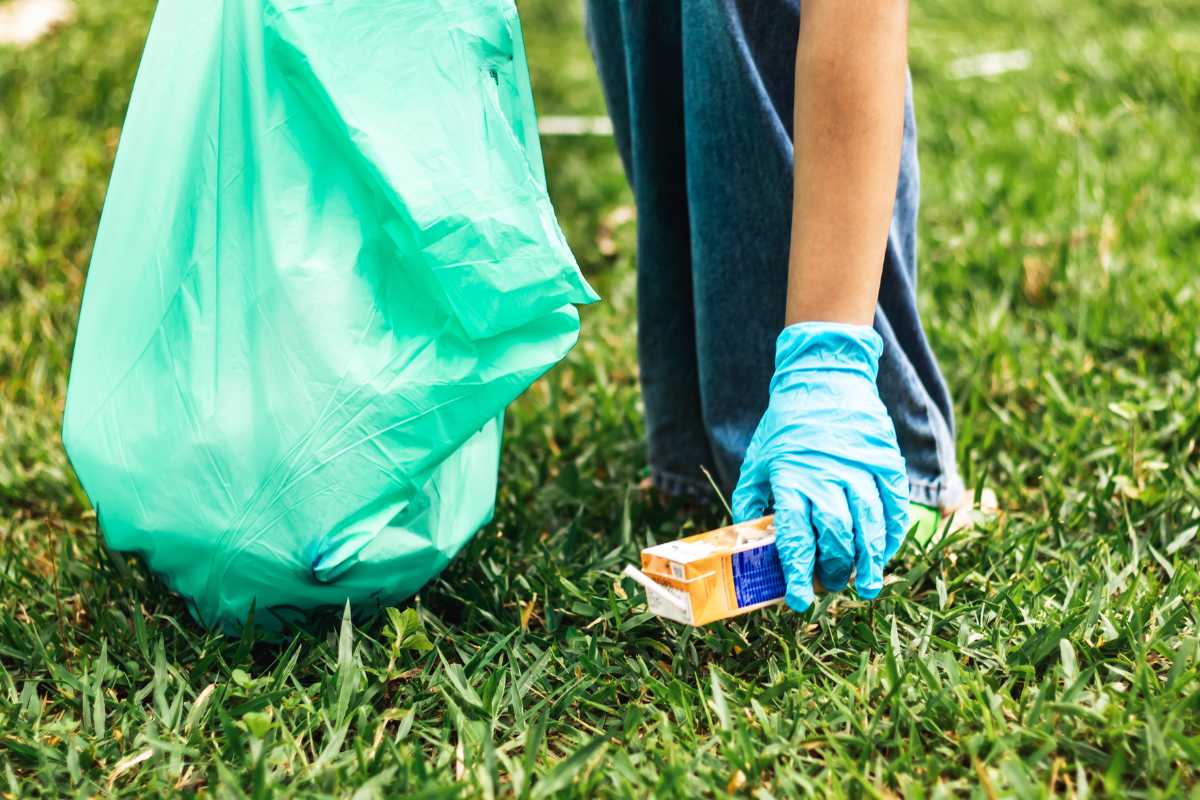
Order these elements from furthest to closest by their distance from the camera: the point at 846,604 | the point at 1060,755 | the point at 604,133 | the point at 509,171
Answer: the point at 604,133 < the point at 846,604 < the point at 509,171 < the point at 1060,755

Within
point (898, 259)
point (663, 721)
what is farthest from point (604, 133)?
point (663, 721)

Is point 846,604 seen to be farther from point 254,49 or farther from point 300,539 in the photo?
point 254,49

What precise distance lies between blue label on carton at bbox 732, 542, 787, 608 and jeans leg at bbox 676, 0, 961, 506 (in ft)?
1.34

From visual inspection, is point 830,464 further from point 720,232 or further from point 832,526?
point 720,232

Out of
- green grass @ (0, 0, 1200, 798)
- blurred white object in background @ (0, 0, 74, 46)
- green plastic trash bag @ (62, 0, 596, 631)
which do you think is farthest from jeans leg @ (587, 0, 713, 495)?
blurred white object in background @ (0, 0, 74, 46)

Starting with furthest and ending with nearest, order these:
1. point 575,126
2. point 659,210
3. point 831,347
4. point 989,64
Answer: point 989,64, point 575,126, point 659,210, point 831,347

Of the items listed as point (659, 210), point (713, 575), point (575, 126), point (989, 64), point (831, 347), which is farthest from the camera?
point (989, 64)

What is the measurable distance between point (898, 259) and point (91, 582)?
3.83 ft

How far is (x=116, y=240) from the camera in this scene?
1329mm

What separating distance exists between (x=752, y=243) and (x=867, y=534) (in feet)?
1.54

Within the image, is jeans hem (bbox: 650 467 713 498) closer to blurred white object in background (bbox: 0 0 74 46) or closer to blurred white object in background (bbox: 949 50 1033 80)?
blurred white object in background (bbox: 949 50 1033 80)

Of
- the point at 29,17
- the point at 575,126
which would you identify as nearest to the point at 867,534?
the point at 575,126

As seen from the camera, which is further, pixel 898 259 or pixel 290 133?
pixel 898 259

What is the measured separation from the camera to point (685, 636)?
4.53 feet
